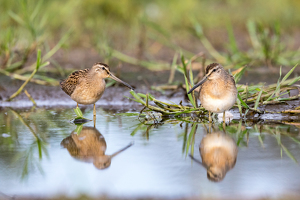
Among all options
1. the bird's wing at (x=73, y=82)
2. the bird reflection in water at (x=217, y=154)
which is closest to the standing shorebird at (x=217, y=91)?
the bird reflection in water at (x=217, y=154)

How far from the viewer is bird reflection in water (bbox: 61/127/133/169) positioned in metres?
4.26

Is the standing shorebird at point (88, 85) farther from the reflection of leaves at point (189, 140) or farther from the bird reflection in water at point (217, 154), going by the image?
the bird reflection in water at point (217, 154)

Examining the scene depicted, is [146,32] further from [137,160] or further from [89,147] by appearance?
[137,160]

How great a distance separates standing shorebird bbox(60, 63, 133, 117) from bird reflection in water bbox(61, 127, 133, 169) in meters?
0.96

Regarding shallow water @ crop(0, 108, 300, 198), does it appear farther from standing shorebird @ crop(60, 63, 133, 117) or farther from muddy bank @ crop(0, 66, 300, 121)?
muddy bank @ crop(0, 66, 300, 121)

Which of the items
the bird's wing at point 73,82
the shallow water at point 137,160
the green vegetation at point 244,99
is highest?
the bird's wing at point 73,82

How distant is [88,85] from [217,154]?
2761 mm

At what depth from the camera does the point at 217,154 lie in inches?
172

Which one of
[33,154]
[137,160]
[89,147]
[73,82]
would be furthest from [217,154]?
[73,82]

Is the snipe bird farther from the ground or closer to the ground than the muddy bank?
closer to the ground

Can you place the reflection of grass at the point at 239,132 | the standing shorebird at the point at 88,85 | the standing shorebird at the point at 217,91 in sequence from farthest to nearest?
the standing shorebird at the point at 88,85
the standing shorebird at the point at 217,91
the reflection of grass at the point at 239,132

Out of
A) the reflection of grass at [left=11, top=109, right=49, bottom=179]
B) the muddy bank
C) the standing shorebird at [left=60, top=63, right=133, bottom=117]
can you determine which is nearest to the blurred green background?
the muddy bank

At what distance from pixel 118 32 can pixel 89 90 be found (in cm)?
673

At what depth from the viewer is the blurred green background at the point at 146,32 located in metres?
9.09
